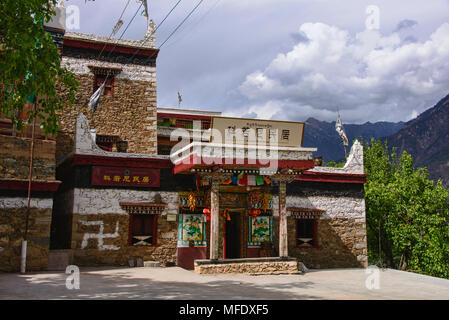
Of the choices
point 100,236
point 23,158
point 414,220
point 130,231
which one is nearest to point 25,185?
point 23,158

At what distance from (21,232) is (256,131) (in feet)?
30.3

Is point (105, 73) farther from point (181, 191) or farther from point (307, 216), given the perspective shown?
point (307, 216)

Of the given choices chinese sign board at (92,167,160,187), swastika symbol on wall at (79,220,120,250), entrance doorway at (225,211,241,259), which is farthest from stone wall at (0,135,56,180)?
entrance doorway at (225,211,241,259)

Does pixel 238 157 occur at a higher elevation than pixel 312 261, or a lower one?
higher

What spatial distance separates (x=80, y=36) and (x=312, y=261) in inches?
569

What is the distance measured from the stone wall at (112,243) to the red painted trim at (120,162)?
1851 millimetres

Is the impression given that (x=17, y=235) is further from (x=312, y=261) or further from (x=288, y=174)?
(x=312, y=261)

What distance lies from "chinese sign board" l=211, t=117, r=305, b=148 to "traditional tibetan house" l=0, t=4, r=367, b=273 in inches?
1.7

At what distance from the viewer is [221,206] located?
16609 millimetres

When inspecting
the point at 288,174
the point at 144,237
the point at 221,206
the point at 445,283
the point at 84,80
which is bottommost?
the point at 445,283
